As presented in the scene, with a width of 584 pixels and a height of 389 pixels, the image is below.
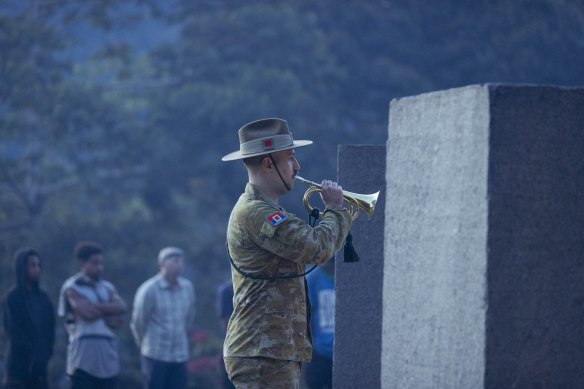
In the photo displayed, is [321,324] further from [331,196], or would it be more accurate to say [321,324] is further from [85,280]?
[331,196]

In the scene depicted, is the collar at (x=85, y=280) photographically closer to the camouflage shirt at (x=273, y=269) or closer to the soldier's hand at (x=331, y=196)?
the camouflage shirt at (x=273, y=269)

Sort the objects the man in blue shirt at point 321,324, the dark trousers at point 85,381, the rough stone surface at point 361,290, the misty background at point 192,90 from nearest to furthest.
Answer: the rough stone surface at point 361,290, the man in blue shirt at point 321,324, the dark trousers at point 85,381, the misty background at point 192,90

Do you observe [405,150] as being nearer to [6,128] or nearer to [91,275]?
[91,275]

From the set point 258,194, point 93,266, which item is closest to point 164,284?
point 93,266

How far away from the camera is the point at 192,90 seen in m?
21.2

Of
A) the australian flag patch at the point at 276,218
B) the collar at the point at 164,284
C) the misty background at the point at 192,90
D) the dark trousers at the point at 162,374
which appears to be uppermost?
the misty background at the point at 192,90

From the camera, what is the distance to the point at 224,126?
68.9 ft

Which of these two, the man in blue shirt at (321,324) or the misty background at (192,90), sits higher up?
the misty background at (192,90)

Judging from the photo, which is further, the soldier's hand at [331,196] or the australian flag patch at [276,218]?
the soldier's hand at [331,196]

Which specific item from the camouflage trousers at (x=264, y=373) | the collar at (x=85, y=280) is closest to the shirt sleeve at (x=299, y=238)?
the camouflage trousers at (x=264, y=373)

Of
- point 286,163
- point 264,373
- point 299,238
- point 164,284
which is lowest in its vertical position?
point 264,373

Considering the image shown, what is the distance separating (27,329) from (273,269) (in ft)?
17.8

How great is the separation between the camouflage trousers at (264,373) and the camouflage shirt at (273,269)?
0.04 m

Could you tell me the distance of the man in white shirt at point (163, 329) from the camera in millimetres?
10125
